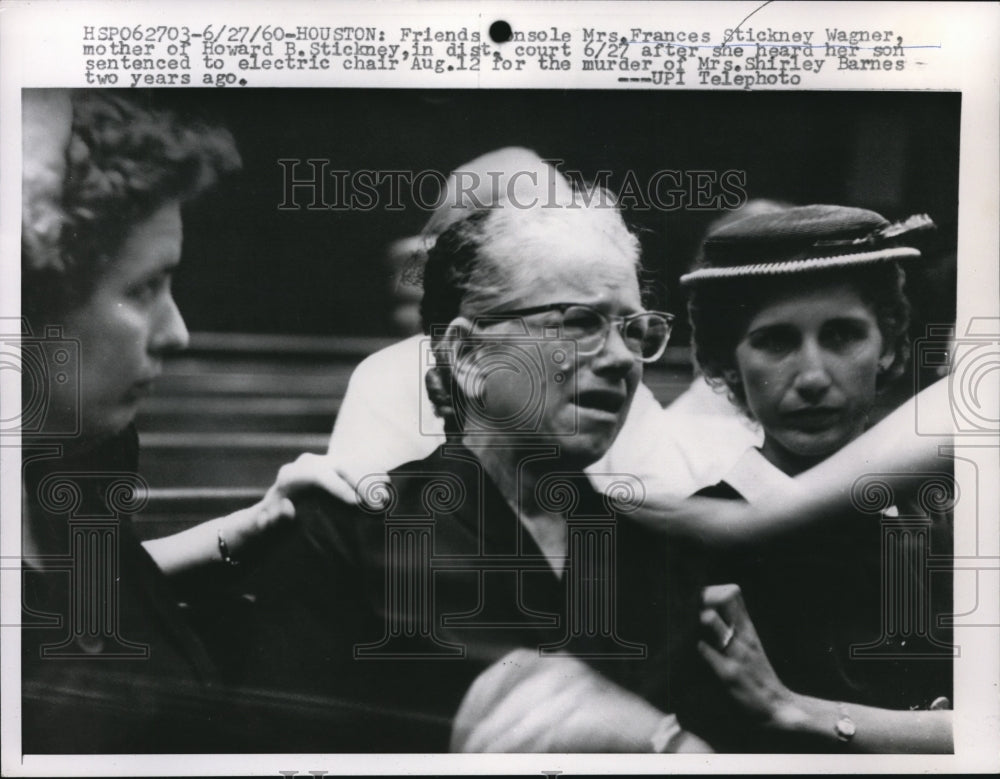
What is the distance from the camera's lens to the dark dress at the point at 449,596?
4172 millimetres

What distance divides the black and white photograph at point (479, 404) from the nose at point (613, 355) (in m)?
0.01

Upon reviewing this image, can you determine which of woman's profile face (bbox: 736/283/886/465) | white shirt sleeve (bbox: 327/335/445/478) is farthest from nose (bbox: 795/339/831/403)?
white shirt sleeve (bbox: 327/335/445/478)

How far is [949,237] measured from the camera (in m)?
4.23

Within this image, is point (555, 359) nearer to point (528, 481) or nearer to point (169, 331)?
point (528, 481)

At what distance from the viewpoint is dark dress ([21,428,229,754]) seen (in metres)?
4.20

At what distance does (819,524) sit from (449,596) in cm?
143

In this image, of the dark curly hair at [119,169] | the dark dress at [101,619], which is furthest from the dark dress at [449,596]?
the dark curly hair at [119,169]

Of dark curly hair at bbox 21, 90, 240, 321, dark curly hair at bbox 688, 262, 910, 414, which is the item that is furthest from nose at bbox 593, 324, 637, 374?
dark curly hair at bbox 21, 90, 240, 321

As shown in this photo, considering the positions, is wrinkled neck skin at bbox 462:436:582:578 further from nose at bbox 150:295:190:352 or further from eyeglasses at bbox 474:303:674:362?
nose at bbox 150:295:190:352

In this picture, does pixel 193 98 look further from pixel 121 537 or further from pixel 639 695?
pixel 639 695

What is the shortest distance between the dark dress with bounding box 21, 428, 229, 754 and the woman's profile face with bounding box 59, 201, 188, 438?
13cm

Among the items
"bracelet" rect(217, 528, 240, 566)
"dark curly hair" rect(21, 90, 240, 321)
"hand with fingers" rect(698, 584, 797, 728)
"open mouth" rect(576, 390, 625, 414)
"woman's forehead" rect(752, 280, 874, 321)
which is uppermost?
"dark curly hair" rect(21, 90, 240, 321)

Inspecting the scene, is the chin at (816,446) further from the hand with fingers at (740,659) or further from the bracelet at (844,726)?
the bracelet at (844,726)

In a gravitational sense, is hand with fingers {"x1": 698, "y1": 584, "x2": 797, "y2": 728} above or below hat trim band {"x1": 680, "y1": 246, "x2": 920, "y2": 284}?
below
